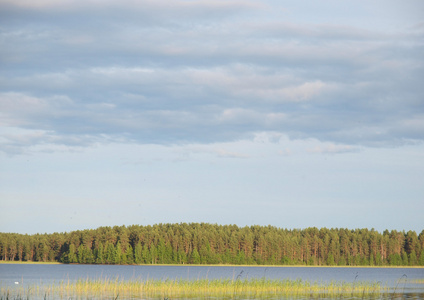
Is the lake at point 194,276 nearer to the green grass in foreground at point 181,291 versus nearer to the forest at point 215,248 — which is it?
the green grass in foreground at point 181,291

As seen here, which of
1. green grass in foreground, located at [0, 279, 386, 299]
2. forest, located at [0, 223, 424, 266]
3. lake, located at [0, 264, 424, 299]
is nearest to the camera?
green grass in foreground, located at [0, 279, 386, 299]

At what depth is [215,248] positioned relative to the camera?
137 m

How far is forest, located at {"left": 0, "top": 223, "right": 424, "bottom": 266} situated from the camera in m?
132

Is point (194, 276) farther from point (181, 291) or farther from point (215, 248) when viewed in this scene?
point (215, 248)

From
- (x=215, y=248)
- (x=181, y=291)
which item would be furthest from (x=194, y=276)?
(x=215, y=248)

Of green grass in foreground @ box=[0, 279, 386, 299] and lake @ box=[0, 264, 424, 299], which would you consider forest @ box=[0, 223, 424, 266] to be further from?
green grass in foreground @ box=[0, 279, 386, 299]

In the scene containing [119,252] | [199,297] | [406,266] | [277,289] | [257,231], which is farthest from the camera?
[257,231]

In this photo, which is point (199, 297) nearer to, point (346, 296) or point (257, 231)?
point (346, 296)

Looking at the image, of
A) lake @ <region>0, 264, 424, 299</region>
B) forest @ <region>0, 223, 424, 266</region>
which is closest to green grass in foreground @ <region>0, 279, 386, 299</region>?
lake @ <region>0, 264, 424, 299</region>

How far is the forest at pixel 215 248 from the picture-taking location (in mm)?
132500

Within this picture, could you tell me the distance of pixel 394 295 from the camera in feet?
150

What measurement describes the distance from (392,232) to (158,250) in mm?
58706

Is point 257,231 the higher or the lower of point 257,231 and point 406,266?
the higher

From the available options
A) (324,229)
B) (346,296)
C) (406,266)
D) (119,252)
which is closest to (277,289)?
(346,296)
